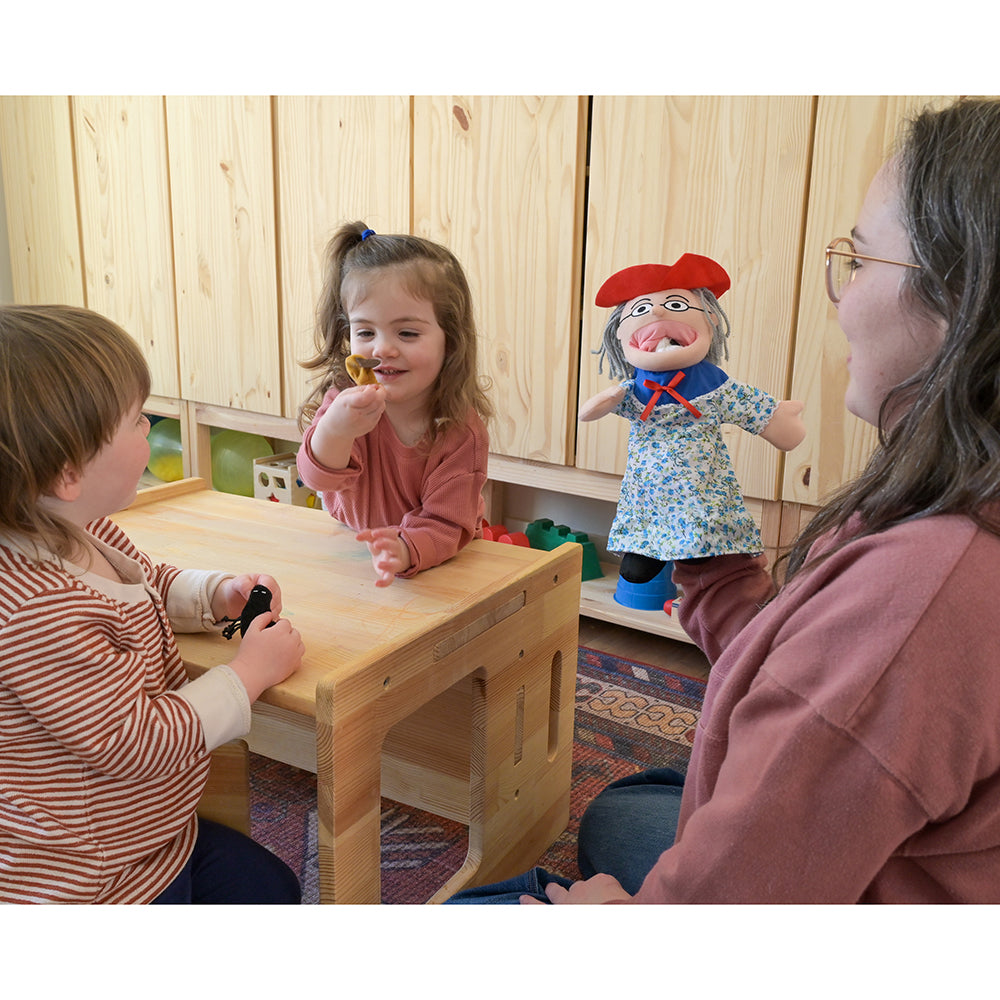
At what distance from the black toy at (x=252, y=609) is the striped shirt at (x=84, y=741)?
127 millimetres

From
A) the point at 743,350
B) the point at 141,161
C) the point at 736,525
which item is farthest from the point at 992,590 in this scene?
the point at 141,161

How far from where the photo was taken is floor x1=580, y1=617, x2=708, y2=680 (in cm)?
205

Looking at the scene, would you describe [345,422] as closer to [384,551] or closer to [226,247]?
[384,551]

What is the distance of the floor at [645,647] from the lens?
6.72ft

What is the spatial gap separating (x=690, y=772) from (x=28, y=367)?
631 millimetres

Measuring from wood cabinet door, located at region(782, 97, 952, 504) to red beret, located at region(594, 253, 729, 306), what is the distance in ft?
2.08

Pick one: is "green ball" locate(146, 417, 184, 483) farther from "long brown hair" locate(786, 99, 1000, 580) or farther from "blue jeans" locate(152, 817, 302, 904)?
"long brown hair" locate(786, 99, 1000, 580)

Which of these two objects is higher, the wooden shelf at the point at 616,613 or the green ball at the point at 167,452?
the green ball at the point at 167,452

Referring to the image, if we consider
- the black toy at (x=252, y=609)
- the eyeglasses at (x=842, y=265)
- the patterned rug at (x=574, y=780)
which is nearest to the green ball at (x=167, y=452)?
the patterned rug at (x=574, y=780)

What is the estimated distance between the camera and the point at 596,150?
1.94 m

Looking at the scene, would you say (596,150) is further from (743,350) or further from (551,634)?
(551,634)

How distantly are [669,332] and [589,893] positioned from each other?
2.16ft

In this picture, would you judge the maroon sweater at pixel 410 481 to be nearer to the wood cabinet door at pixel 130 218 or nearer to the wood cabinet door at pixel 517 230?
the wood cabinet door at pixel 517 230

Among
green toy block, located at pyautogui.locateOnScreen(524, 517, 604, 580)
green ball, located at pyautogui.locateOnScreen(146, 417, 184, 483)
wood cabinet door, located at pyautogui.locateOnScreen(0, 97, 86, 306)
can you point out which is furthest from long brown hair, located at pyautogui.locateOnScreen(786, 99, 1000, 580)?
wood cabinet door, located at pyautogui.locateOnScreen(0, 97, 86, 306)
